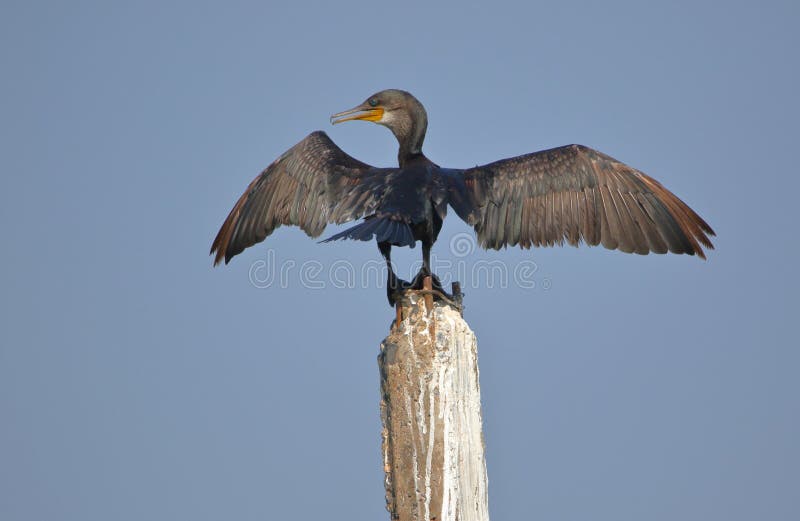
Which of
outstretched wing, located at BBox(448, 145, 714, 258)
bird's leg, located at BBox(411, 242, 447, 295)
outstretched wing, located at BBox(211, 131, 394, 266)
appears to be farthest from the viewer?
outstretched wing, located at BBox(211, 131, 394, 266)

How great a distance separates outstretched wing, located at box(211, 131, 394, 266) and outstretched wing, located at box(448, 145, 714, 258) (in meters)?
0.85

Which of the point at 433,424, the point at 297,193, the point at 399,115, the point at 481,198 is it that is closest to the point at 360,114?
the point at 399,115

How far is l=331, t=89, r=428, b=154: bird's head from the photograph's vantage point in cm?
816

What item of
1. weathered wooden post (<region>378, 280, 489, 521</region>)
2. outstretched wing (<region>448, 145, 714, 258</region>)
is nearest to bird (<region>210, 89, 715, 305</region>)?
outstretched wing (<region>448, 145, 714, 258</region>)

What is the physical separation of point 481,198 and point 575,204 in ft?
2.52

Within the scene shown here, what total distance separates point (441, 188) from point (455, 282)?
1241mm

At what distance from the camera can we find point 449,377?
199 inches

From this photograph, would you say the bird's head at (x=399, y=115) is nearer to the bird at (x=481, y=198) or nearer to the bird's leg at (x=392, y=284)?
the bird at (x=481, y=198)

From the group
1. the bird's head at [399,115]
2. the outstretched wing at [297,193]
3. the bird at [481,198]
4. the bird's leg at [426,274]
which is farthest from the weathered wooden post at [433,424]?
the bird's head at [399,115]

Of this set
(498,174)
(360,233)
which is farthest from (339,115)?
(360,233)

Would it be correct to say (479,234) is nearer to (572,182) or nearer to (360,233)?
(572,182)

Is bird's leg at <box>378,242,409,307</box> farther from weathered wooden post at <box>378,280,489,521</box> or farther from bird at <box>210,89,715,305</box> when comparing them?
weathered wooden post at <box>378,280,489,521</box>

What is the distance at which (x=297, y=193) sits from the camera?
8219 mm

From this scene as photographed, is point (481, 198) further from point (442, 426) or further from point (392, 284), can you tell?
point (442, 426)
